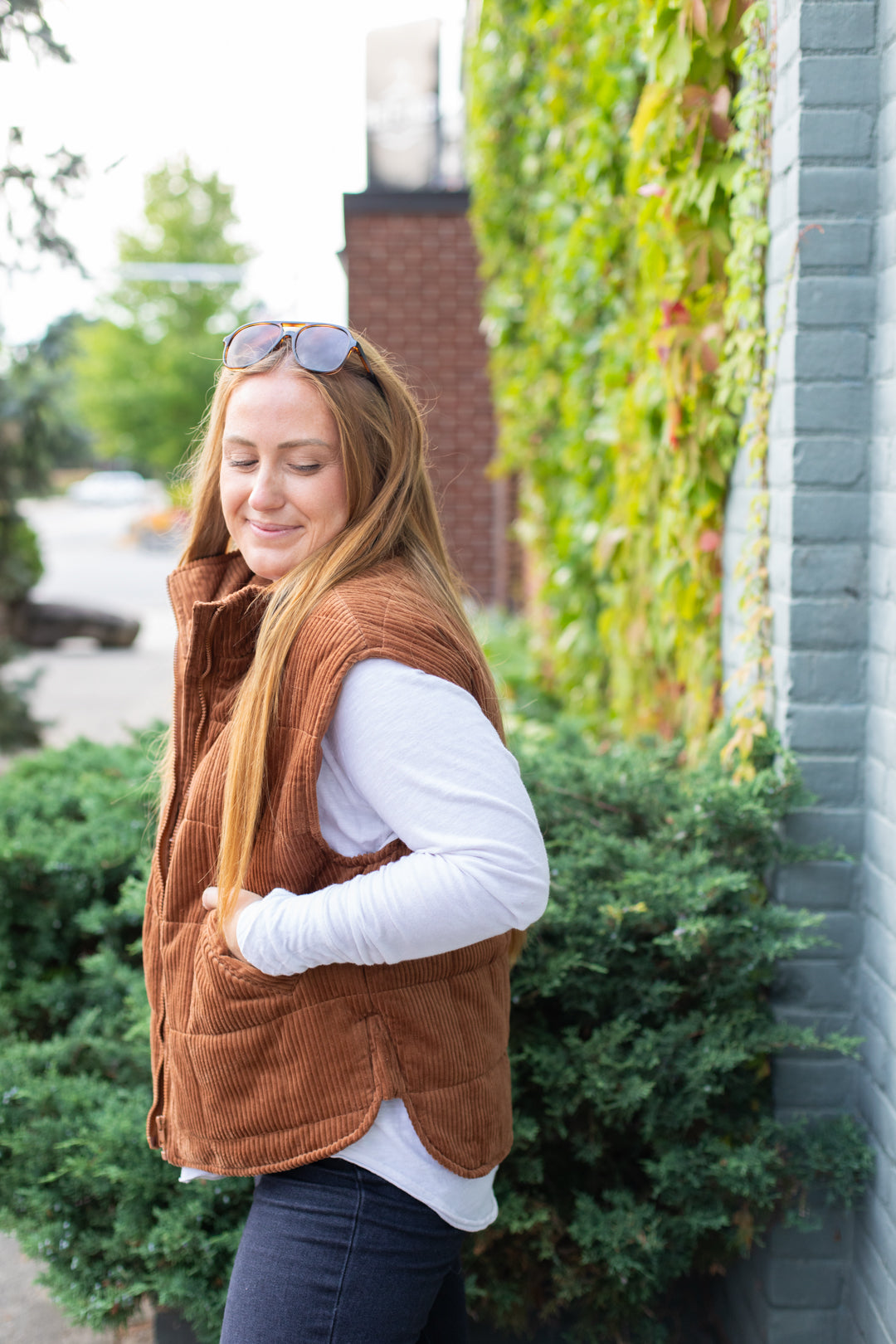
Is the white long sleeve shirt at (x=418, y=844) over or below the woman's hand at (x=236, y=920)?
over

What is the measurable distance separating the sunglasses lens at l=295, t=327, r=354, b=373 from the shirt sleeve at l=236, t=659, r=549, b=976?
420 millimetres

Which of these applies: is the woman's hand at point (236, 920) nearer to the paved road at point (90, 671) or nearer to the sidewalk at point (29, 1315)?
the paved road at point (90, 671)

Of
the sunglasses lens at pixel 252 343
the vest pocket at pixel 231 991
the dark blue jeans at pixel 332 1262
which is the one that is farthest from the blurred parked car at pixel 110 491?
the dark blue jeans at pixel 332 1262

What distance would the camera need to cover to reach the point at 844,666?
7.02 feet

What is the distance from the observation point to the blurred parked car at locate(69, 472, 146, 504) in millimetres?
52375

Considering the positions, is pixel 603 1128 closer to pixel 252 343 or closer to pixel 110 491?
pixel 252 343

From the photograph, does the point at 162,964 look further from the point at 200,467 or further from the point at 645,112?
the point at 645,112

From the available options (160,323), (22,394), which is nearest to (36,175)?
(22,394)

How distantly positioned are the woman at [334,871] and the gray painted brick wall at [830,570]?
0.90 meters

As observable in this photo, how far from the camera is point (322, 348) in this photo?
4.72 ft

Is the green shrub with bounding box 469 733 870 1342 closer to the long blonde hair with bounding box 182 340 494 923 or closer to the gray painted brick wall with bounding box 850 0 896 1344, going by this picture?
the gray painted brick wall with bounding box 850 0 896 1344

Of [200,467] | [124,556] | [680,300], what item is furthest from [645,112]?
[124,556]

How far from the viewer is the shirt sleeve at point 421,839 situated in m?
1.22

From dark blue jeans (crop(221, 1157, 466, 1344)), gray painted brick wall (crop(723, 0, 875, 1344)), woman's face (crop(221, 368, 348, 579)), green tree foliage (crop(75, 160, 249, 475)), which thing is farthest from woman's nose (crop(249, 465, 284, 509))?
green tree foliage (crop(75, 160, 249, 475))
